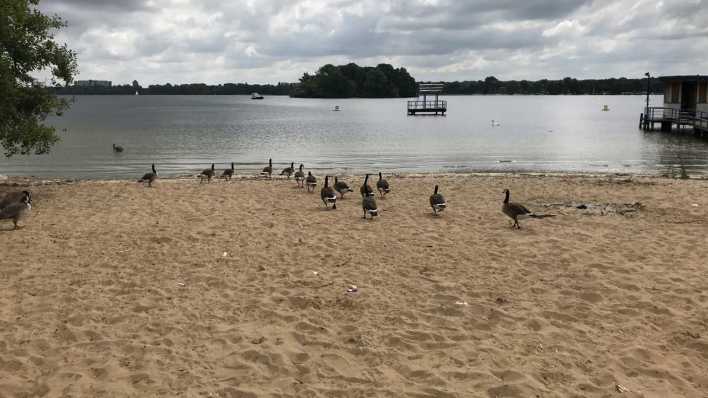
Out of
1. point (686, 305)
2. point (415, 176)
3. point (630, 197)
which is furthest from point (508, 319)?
point (415, 176)

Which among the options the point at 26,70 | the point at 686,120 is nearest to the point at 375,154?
the point at 26,70

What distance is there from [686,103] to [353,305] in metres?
62.1

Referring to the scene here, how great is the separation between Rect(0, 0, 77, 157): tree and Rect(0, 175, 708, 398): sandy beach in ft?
14.7

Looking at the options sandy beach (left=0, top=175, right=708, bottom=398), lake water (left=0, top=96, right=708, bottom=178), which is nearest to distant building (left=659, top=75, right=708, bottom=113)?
lake water (left=0, top=96, right=708, bottom=178)

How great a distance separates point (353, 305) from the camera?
8.89m

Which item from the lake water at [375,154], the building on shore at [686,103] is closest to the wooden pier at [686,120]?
the building on shore at [686,103]

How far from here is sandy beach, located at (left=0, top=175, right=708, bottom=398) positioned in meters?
6.61

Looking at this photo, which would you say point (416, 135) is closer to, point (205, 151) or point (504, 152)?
point (504, 152)

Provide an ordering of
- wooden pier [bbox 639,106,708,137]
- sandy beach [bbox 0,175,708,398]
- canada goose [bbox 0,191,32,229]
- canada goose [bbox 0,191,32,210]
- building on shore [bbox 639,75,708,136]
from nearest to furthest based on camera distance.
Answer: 1. sandy beach [bbox 0,175,708,398]
2. canada goose [bbox 0,191,32,229]
3. canada goose [bbox 0,191,32,210]
4. wooden pier [bbox 639,106,708,137]
5. building on shore [bbox 639,75,708,136]

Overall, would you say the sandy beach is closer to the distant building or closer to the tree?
A: the tree

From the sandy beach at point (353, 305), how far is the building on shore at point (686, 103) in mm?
43944

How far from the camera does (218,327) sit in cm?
802

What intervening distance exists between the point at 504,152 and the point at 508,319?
38349 millimetres

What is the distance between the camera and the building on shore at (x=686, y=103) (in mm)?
53000
